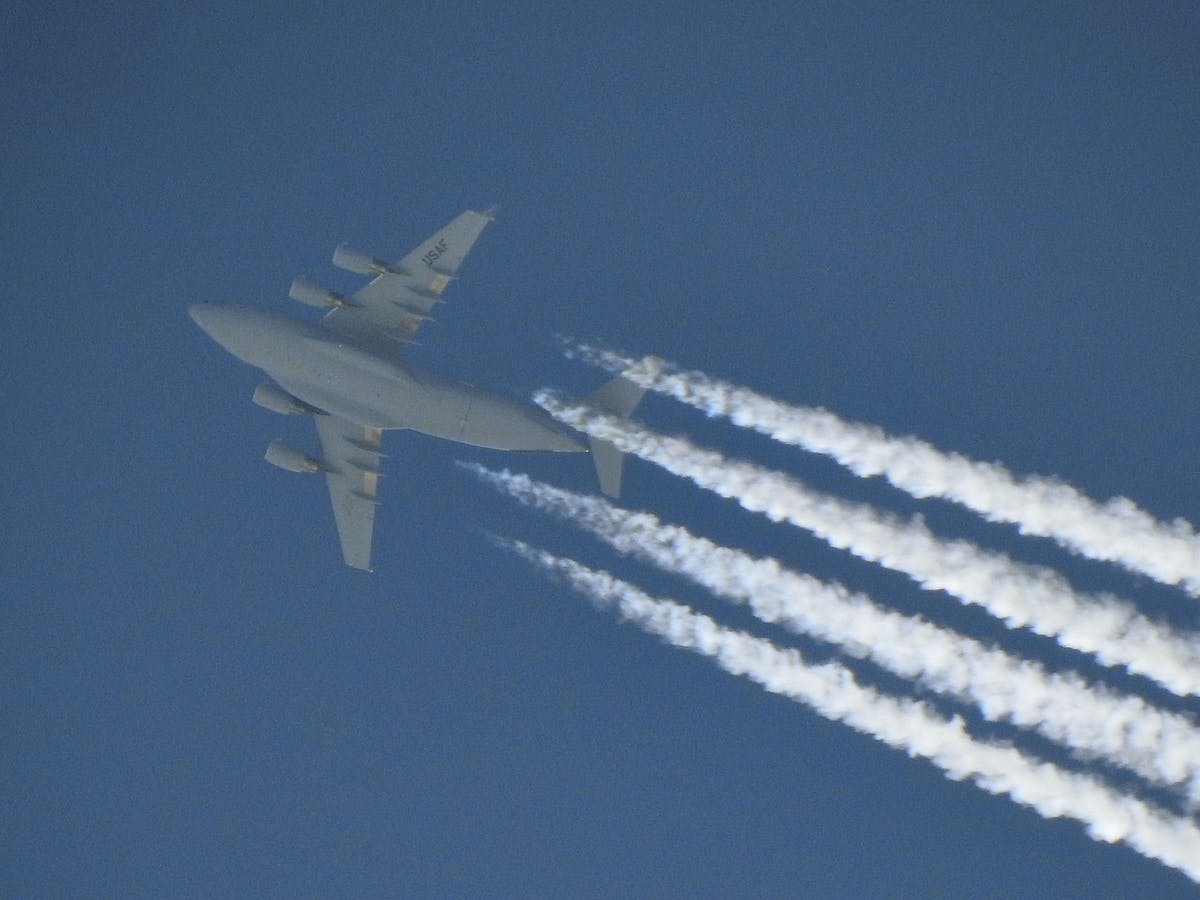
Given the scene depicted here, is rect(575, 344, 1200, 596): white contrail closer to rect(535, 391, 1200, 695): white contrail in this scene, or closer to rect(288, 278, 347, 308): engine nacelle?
rect(535, 391, 1200, 695): white contrail

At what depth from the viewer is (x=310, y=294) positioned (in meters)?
41.0

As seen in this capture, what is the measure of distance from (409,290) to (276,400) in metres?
5.27

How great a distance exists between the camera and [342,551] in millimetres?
44438

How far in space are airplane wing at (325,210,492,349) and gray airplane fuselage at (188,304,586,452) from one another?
1552mm

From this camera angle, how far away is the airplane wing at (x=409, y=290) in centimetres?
4156

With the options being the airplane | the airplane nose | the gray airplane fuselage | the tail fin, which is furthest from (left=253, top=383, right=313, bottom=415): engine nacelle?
the tail fin

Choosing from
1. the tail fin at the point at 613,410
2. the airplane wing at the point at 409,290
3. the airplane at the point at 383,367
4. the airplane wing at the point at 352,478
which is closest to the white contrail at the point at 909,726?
the tail fin at the point at 613,410

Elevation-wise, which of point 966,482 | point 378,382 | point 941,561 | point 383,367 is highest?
point 966,482

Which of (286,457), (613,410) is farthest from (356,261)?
(613,410)

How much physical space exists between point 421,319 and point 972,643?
19131mm

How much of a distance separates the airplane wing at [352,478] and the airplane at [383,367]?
814 mm

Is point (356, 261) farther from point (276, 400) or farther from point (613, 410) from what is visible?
point (613, 410)

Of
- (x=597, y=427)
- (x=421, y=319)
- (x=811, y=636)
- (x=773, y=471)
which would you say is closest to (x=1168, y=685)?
(x=811, y=636)

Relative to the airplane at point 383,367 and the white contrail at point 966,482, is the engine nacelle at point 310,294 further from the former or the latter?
the white contrail at point 966,482
